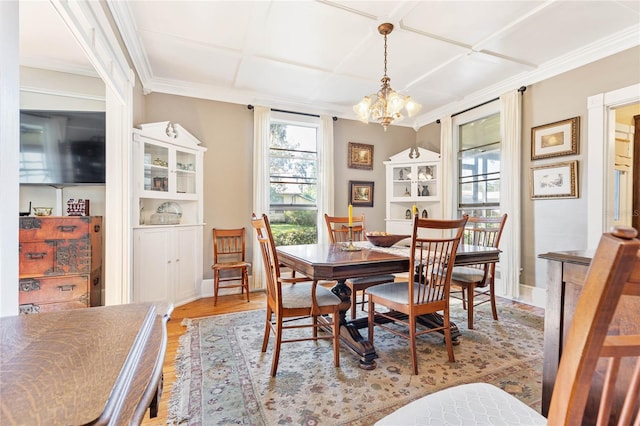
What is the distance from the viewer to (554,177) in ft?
10.3

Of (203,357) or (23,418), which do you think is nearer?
(23,418)

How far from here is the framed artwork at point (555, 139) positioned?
3.00m

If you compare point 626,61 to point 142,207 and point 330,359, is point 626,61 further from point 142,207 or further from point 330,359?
point 142,207

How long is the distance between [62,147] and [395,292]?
340 cm

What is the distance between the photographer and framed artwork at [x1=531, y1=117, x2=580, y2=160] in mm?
3002

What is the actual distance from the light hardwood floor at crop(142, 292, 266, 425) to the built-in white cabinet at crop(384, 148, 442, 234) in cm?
247

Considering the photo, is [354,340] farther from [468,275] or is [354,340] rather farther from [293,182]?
[293,182]

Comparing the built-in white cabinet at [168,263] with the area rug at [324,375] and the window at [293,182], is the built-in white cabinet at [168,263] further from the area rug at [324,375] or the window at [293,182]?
the window at [293,182]

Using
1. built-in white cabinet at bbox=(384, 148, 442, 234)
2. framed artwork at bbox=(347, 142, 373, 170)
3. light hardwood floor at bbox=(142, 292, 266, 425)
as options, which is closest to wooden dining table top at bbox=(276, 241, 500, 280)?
light hardwood floor at bbox=(142, 292, 266, 425)

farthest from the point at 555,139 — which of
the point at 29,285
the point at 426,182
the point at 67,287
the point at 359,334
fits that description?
the point at 29,285

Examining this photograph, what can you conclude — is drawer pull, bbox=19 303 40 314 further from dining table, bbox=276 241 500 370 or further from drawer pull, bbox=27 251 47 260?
dining table, bbox=276 241 500 370

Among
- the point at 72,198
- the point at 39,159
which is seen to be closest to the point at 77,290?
the point at 72,198

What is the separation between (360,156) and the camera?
4.70 m

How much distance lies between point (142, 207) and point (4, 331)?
9.67 ft
